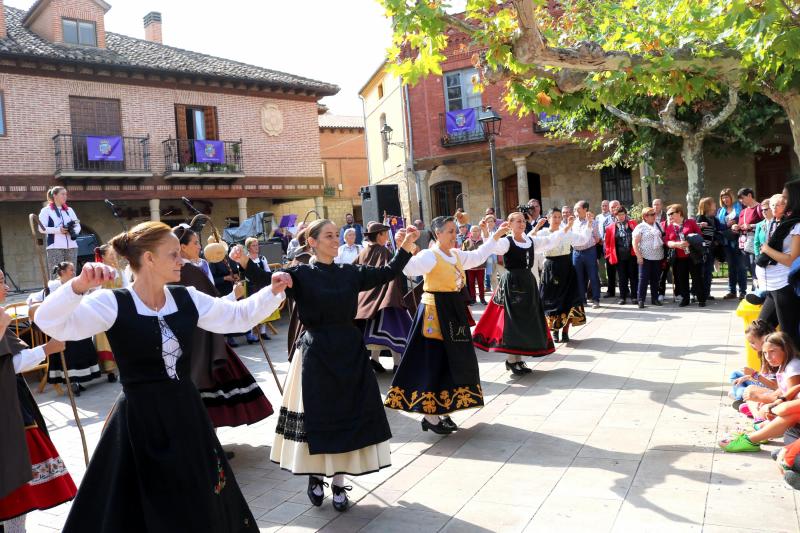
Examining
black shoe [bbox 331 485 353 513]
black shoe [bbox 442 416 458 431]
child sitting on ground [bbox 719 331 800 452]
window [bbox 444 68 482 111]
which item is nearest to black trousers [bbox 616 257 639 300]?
child sitting on ground [bbox 719 331 800 452]

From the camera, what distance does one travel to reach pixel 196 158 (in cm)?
2161

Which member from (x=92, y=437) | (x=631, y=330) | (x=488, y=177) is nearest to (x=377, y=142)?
(x=488, y=177)

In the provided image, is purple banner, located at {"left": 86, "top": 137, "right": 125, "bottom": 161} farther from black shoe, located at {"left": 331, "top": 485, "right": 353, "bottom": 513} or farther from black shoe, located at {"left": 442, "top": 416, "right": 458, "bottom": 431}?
black shoe, located at {"left": 331, "top": 485, "right": 353, "bottom": 513}

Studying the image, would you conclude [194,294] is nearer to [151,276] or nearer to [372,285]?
[151,276]

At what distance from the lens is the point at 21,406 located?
157 inches

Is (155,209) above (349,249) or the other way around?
above

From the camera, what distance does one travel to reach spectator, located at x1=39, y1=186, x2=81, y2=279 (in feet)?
33.2

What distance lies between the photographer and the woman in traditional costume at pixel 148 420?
2910 millimetres

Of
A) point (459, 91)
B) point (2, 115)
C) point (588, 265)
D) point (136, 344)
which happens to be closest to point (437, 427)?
point (136, 344)

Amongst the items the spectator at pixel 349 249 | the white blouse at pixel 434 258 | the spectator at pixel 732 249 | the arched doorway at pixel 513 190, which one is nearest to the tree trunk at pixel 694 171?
the spectator at pixel 732 249

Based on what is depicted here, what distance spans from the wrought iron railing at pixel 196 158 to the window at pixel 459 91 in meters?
7.50

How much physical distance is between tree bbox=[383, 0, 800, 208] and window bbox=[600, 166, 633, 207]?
15854 millimetres

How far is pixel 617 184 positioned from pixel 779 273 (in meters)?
19.1

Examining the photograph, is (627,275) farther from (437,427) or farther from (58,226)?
(58,226)
